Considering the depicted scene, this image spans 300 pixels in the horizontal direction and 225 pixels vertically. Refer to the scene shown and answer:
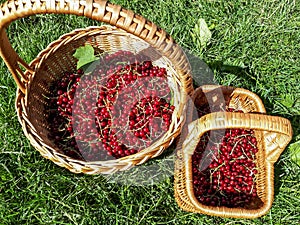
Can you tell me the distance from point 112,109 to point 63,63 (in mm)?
415

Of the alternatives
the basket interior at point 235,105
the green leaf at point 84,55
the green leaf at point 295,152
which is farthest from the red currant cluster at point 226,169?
the green leaf at point 84,55

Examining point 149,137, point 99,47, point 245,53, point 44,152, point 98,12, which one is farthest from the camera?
point 245,53

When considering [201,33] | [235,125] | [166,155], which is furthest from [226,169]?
[201,33]

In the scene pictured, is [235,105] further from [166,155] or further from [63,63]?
[63,63]

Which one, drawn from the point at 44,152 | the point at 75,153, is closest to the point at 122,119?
the point at 75,153

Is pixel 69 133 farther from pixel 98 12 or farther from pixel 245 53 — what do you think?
pixel 245 53

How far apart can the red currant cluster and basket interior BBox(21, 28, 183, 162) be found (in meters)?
0.36

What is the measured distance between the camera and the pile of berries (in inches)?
76.5

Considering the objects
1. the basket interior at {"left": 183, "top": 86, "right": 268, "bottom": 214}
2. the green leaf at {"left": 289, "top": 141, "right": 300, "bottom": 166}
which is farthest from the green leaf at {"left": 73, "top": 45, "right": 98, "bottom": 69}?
the green leaf at {"left": 289, "top": 141, "right": 300, "bottom": 166}

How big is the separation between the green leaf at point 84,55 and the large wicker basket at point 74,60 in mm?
43

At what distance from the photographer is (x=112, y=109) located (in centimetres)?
199

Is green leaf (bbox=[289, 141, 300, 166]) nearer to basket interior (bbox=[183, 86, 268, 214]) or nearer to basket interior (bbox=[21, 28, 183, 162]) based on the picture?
basket interior (bbox=[183, 86, 268, 214])

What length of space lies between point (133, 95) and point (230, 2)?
1.02m

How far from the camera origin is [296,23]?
8.18ft
